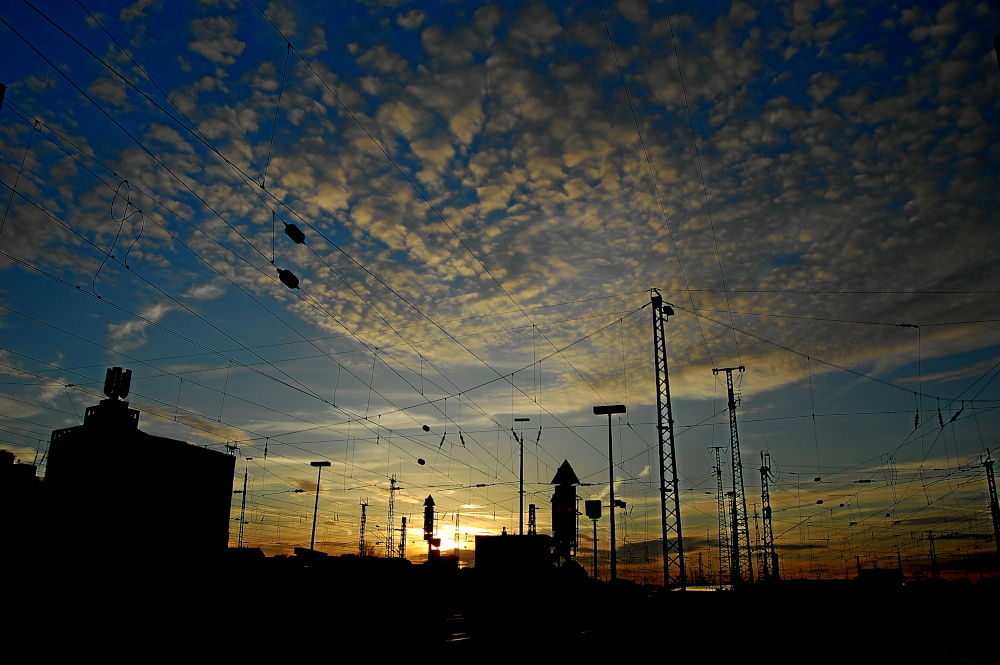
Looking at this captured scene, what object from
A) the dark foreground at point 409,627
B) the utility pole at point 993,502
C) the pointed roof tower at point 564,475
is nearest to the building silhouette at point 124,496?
the dark foreground at point 409,627

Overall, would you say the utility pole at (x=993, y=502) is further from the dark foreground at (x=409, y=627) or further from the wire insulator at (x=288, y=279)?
the wire insulator at (x=288, y=279)

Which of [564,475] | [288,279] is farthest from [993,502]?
[288,279]

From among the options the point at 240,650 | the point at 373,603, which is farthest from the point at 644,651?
the point at 373,603

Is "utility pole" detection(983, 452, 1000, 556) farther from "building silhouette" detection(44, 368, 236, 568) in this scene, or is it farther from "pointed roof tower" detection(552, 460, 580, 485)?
"building silhouette" detection(44, 368, 236, 568)

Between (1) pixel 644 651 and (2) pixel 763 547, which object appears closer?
(1) pixel 644 651

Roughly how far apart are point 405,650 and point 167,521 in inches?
1796

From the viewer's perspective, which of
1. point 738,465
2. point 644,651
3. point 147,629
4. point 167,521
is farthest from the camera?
point 738,465

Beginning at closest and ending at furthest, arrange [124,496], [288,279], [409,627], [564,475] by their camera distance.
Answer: [288,279], [409,627], [124,496], [564,475]

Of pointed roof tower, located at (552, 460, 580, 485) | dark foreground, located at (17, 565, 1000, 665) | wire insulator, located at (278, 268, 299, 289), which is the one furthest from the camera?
pointed roof tower, located at (552, 460, 580, 485)

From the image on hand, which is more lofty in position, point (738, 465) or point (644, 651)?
point (738, 465)

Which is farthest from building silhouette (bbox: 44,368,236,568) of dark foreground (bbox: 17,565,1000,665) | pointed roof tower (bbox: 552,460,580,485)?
pointed roof tower (bbox: 552,460,580,485)

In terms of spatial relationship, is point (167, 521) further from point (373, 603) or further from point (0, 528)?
point (373, 603)

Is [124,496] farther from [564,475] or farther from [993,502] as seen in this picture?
[993,502]

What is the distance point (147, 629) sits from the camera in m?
26.0
